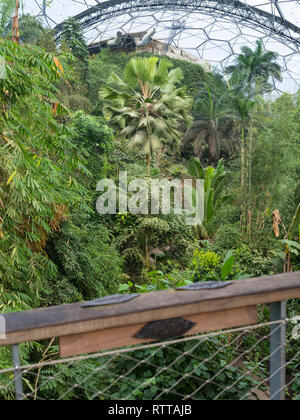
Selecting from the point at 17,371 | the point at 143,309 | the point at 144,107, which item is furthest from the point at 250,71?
the point at 17,371

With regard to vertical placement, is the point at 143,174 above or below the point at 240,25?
below

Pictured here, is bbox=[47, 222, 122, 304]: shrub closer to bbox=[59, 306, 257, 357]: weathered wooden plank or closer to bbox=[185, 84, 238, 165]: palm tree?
bbox=[59, 306, 257, 357]: weathered wooden plank

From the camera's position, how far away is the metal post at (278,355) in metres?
1.14

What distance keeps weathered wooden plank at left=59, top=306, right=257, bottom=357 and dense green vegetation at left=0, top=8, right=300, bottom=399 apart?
20.1 inches

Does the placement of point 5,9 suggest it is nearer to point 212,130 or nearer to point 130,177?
point 130,177

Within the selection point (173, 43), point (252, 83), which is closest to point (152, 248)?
point (252, 83)

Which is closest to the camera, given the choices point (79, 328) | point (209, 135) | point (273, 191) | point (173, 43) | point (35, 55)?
point (79, 328)

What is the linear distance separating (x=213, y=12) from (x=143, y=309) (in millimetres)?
35613

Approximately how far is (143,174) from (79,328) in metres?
11.1

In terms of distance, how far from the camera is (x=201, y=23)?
34.3m

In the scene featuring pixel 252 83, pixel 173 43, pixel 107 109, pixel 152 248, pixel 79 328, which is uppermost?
pixel 173 43

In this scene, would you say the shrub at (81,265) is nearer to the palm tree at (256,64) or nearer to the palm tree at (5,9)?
the palm tree at (5,9)
